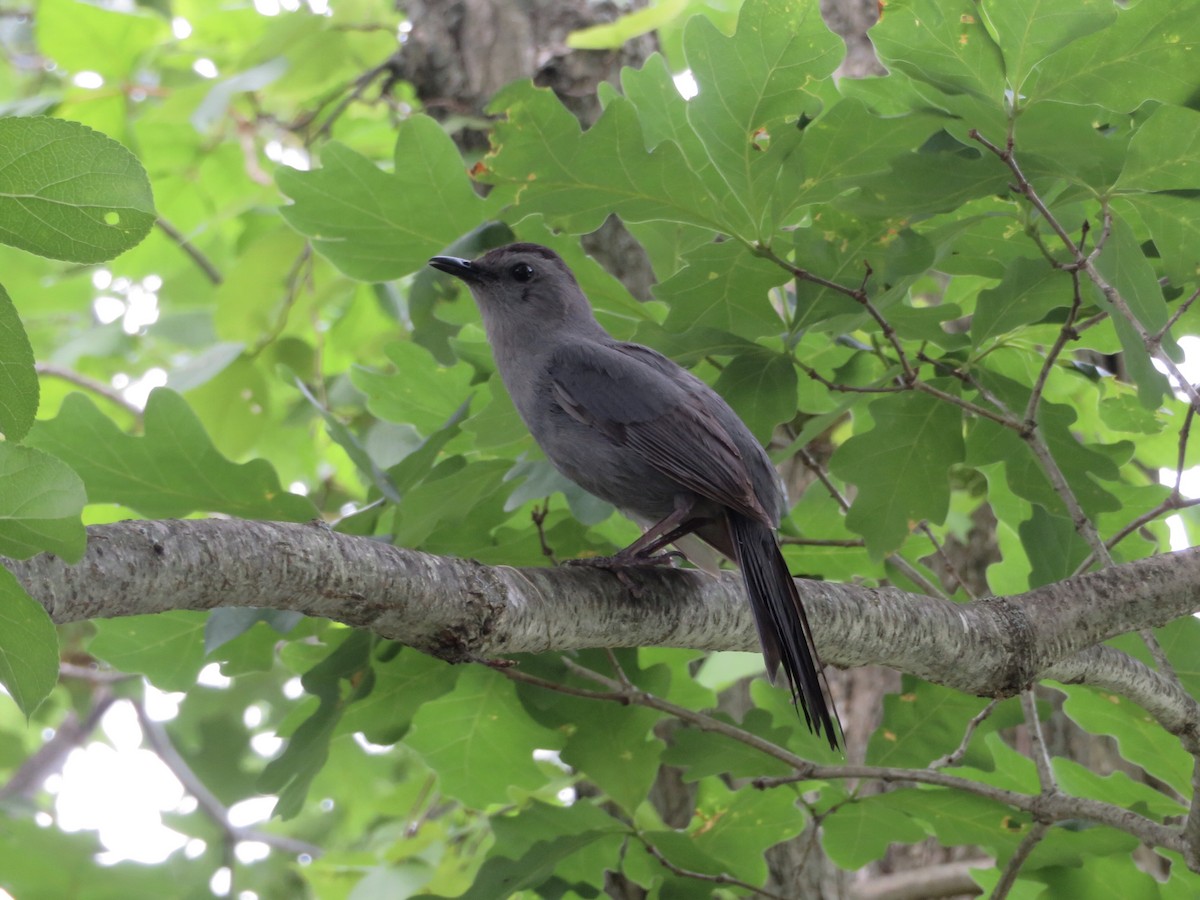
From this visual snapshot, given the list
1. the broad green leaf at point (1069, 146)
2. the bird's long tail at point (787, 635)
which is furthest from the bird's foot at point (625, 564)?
the broad green leaf at point (1069, 146)

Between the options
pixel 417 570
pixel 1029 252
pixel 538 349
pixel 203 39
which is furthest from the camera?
pixel 203 39

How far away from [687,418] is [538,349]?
20.3 inches

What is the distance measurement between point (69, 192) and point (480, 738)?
1819mm

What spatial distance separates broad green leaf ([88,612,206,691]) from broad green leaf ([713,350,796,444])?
1309 millimetres

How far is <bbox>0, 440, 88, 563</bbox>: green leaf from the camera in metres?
1.40

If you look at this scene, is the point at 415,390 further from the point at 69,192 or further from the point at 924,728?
the point at 69,192

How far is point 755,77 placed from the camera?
2.33 metres

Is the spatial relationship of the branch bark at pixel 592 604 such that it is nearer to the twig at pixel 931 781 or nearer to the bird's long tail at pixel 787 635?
the bird's long tail at pixel 787 635

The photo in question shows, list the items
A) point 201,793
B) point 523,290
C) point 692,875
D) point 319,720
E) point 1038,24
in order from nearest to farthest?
point 1038,24 → point 319,720 → point 692,875 → point 523,290 → point 201,793

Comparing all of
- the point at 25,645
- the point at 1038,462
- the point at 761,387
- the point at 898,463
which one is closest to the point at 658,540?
the point at 761,387

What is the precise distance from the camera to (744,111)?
2350mm

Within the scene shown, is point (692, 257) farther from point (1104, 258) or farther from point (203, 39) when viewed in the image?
point (203, 39)

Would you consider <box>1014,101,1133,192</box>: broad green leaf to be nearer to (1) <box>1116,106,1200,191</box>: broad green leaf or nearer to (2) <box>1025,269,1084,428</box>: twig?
(1) <box>1116,106,1200,191</box>: broad green leaf

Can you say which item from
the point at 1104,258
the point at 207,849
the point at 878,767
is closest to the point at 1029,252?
the point at 1104,258
